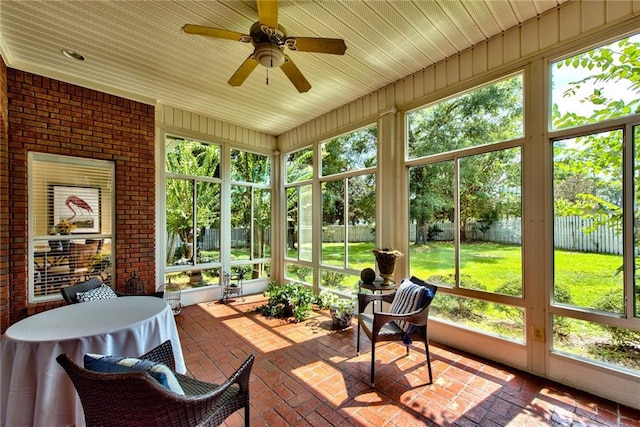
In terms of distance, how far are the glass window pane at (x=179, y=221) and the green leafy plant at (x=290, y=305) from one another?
5.53ft

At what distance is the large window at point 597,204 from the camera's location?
89.2 inches

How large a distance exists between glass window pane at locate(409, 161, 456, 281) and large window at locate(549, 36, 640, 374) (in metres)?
1.00

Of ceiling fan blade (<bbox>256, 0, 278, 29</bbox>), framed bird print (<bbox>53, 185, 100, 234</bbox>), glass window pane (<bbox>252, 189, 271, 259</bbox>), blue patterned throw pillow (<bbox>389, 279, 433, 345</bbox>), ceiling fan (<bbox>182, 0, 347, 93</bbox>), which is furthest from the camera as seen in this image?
glass window pane (<bbox>252, 189, 271, 259</bbox>)

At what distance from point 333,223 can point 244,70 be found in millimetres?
2927

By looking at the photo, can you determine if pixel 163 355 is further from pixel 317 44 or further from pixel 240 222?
pixel 240 222

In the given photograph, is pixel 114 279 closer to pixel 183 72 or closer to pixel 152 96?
pixel 152 96

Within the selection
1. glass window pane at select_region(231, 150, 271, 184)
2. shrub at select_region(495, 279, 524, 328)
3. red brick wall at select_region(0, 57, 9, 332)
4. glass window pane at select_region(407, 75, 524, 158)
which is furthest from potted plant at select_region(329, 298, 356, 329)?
red brick wall at select_region(0, 57, 9, 332)

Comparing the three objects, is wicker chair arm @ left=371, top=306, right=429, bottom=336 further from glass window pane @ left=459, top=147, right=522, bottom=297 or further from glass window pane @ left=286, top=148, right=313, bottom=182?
glass window pane @ left=286, top=148, right=313, bottom=182

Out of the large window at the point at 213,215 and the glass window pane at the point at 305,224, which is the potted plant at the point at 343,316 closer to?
the glass window pane at the point at 305,224

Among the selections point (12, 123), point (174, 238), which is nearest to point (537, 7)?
point (174, 238)

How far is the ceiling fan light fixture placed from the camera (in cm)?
229

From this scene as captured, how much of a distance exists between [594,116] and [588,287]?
153 centimetres

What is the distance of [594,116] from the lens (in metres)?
2.44

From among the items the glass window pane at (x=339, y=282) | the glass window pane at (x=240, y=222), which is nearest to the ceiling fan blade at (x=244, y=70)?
the glass window pane at (x=240, y=222)
